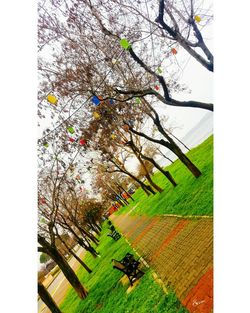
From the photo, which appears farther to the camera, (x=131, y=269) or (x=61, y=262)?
(x=61, y=262)

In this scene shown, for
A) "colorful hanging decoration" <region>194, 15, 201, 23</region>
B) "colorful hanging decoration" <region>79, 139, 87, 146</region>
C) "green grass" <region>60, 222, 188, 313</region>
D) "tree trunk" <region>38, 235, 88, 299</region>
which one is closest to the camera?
"green grass" <region>60, 222, 188, 313</region>

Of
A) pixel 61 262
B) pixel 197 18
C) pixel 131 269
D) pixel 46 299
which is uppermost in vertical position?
pixel 197 18

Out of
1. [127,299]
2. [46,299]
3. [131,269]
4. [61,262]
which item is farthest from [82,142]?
[127,299]

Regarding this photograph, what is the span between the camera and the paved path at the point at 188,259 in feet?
11.8

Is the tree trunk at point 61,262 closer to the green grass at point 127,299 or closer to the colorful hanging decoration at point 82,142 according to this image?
the green grass at point 127,299


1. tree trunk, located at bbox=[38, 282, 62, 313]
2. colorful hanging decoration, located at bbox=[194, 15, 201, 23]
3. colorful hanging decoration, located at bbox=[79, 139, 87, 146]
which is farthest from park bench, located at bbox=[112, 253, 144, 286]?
colorful hanging decoration, located at bbox=[194, 15, 201, 23]

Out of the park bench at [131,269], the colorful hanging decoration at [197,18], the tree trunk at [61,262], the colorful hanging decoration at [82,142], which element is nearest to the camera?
the colorful hanging decoration at [197,18]

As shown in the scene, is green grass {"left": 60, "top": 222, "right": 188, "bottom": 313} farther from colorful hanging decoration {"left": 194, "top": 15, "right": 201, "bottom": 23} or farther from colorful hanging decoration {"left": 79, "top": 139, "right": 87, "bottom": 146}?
colorful hanging decoration {"left": 194, "top": 15, "right": 201, "bottom": 23}

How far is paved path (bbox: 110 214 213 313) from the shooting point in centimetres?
359

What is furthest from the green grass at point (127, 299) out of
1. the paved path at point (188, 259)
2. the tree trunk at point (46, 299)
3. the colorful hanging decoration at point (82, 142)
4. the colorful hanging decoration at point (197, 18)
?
the colorful hanging decoration at point (197, 18)

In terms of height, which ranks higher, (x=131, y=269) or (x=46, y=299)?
(x=46, y=299)

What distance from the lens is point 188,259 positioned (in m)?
4.64

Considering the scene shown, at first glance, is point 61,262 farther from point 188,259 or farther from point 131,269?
point 188,259

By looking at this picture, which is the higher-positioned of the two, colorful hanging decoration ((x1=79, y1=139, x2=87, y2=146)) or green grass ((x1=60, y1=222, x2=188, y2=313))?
colorful hanging decoration ((x1=79, y1=139, x2=87, y2=146))
